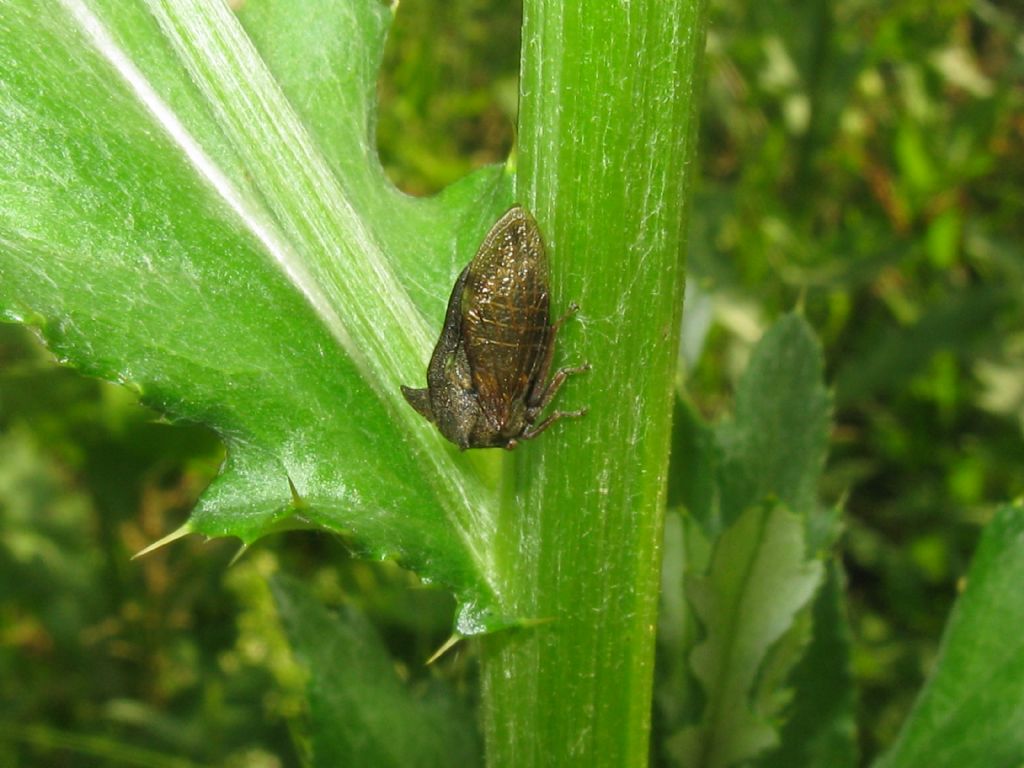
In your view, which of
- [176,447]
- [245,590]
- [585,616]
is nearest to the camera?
[585,616]

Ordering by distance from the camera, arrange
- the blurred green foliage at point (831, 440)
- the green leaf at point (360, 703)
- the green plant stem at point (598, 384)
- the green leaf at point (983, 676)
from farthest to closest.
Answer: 1. the blurred green foliage at point (831, 440)
2. the green leaf at point (360, 703)
3. the green leaf at point (983, 676)
4. the green plant stem at point (598, 384)

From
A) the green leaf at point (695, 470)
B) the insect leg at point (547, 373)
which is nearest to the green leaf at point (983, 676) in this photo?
the green leaf at point (695, 470)

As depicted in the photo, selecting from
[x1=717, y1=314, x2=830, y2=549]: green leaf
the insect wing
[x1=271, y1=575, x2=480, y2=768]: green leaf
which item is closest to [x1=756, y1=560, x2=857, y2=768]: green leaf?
[x1=717, y1=314, x2=830, y2=549]: green leaf

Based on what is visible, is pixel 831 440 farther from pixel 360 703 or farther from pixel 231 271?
pixel 231 271

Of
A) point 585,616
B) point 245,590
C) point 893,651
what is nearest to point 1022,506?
point 585,616

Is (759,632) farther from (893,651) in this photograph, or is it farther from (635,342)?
(893,651)

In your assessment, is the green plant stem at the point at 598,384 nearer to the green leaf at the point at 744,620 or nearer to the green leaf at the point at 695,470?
the green leaf at the point at 744,620

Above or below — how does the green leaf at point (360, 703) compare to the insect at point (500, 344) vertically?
below
